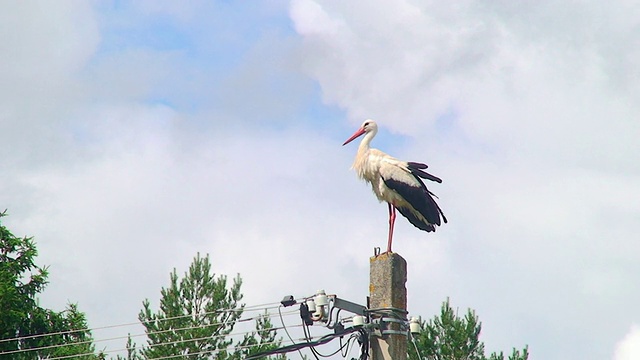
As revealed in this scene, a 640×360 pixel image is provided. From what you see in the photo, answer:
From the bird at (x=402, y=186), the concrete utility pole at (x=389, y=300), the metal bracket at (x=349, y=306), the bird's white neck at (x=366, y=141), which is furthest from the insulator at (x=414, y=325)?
the bird's white neck at (x=366, y=141)

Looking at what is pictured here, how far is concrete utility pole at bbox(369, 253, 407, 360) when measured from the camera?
10.8 meters

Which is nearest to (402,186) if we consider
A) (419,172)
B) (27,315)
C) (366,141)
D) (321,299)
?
(419,172)

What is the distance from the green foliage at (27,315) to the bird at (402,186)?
16.1 meters

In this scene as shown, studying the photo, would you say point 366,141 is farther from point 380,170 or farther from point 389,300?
point 389,300

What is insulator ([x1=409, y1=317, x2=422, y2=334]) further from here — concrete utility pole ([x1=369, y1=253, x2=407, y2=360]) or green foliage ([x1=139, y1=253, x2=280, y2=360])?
green foliage ([x1=139, y1=253, x2=280, y2=360])

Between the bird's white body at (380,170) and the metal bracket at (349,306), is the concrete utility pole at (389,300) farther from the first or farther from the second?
the bird's white body at (380,170)

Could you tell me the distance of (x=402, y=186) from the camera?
555 inches

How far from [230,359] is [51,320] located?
468cm

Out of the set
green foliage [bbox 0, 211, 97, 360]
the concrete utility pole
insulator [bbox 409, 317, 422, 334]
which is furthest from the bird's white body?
green foliage [bbox 0, 211, 97, 360]

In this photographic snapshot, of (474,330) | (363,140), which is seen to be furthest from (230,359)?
(363,140)

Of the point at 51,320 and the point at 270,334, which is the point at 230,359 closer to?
the point at 270,334

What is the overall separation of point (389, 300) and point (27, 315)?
21.2m

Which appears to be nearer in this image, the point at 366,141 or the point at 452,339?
the point at 366,141

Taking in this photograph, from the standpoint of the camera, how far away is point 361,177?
14797mm
